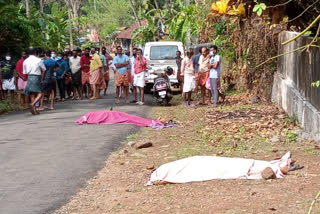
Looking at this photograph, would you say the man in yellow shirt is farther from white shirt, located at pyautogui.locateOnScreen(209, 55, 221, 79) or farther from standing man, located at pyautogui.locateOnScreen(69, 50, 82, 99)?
white shirt, located at pyautogui.locateOnScreen(209, 55, 221, 79)

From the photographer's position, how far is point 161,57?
21.9m

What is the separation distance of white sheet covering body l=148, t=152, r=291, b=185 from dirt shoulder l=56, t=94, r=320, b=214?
0.16 m

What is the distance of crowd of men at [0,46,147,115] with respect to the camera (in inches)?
630

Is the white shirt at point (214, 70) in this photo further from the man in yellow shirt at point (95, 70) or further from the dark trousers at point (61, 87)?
the dark trousers at point (61, 87)

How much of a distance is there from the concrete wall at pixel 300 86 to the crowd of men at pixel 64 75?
16.2ft

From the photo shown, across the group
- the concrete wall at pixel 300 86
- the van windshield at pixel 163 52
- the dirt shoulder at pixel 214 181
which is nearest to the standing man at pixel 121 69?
the van windshield at pixel 163 52

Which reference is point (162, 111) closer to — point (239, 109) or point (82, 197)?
point (239, 109)

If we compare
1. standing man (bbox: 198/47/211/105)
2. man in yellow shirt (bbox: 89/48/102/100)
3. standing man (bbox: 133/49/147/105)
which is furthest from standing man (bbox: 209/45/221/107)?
man in yellow shirt (bbox: 89/48/102/100)

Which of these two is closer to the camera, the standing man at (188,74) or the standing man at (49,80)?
the standing man at (49,80)

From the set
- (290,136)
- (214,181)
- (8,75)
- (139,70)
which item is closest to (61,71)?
(8,75)

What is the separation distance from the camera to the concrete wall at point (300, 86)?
9.79 meters

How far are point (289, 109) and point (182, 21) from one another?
57.5ft

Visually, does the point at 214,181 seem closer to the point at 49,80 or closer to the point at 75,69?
the point at 49,80

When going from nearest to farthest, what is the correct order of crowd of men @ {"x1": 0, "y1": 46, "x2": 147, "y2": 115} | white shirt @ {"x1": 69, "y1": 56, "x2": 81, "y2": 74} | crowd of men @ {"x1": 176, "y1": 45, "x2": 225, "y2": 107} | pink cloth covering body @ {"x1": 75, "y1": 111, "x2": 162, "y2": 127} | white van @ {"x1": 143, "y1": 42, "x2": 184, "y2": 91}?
pink cloth covering body @ {"x1": 75, "y1": 111, "x2": 162, "y2": 127}, crowd of men @ {"x1": 0, "y1": 46, "x2": 147, "y2": 115}, crowd of men @ {"x1": 176, "y1": 45, "x2": 225, "y2": 107}, white shirt @ {"x1": 69, "y1": 56, "x2": 81, "y2": 74}, white van @ {"x1": 143, "y1": 42, "x2": 184, "y2": 91}
